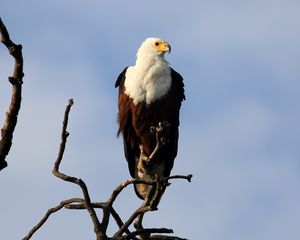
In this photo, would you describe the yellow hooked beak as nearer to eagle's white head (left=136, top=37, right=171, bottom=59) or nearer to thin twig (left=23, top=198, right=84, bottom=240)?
eagle's white head (left=136, top=37, right=171, bottom=59)

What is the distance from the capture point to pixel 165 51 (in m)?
8.51

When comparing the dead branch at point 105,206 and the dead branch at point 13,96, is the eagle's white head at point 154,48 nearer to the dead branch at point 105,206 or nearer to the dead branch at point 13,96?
the dead branch at point 105,206

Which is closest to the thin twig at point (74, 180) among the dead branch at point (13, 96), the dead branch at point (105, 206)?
the dead branch at point (105, 206)

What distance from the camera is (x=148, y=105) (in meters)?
7.94

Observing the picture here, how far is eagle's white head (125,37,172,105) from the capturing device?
7957 millimetres

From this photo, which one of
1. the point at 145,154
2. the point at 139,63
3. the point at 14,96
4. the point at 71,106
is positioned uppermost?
the point at 139,63

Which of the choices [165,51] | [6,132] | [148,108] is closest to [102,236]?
[6,132]

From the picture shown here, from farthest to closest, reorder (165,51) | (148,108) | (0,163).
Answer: (165,51)
(148,108)
(0,163)

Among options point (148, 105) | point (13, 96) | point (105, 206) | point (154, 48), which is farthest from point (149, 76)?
point (13, 96)

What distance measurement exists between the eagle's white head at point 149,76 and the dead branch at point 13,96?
4.96m

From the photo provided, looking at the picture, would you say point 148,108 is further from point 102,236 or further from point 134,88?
point 102,236

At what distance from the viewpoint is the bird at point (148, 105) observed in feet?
26.1

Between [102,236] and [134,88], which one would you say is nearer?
[102,236]

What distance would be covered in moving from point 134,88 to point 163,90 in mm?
332
